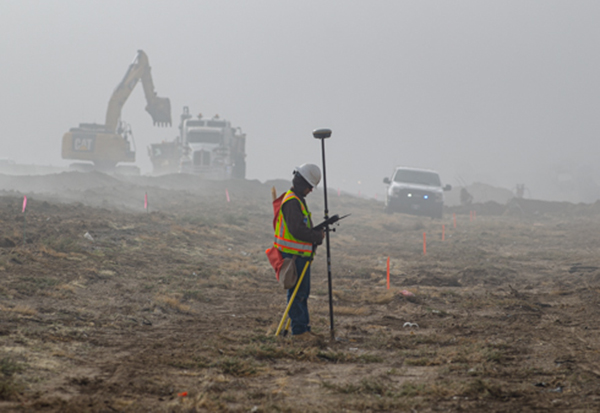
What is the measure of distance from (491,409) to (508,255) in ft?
47.4

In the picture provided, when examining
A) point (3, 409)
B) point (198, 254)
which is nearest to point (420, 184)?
point (198, 254)

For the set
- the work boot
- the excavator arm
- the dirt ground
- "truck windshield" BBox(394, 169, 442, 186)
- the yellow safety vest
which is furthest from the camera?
the excavator arm

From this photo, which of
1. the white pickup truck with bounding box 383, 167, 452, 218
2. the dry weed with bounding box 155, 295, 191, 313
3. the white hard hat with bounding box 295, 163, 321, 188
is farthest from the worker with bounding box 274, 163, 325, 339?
the white pickup truck with bounding box 383, 167, 452, 218

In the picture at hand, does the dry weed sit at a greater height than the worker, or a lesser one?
lesser

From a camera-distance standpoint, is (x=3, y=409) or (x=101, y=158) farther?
(x=101, y=158)

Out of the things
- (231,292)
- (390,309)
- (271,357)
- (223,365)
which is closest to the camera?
(223,365)

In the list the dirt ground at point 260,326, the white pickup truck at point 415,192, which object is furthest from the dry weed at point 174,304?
the white pickup truck at point 415,192

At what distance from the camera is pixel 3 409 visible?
12.0 ft

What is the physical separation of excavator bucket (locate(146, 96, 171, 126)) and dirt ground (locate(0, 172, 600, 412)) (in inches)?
877

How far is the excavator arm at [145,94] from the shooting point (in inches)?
1503

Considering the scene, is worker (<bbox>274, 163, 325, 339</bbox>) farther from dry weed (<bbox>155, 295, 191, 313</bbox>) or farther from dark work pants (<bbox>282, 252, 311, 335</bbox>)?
dry weed (<bbox>155, 295, 191, 313</bbox>)

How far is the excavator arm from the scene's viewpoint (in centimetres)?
3819

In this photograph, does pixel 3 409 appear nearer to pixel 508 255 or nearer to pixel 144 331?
pixel 144 331

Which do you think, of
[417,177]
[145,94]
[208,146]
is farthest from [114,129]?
[417,177]
